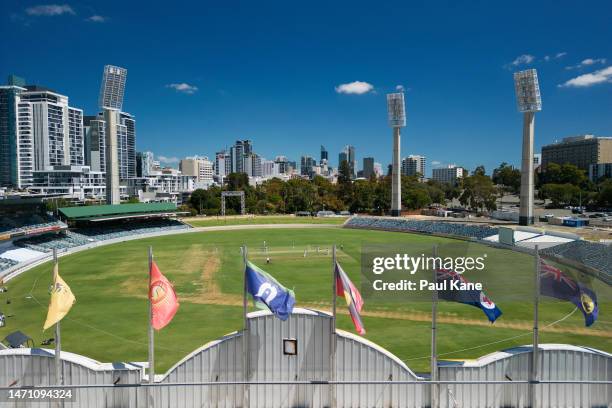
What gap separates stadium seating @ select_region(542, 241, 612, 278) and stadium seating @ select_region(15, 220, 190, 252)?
5614 cm

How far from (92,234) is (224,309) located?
46361mm

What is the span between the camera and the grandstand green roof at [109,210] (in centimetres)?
6222

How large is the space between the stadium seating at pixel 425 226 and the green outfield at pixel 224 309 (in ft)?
53.9

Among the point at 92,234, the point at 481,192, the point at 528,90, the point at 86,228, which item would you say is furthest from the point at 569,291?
the point at 481,192

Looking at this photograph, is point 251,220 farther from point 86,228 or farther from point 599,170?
point 599,170

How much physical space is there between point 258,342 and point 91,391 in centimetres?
455

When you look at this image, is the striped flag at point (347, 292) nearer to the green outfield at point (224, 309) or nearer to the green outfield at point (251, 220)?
the green outfield at point (224, 309)

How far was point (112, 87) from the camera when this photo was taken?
238ft

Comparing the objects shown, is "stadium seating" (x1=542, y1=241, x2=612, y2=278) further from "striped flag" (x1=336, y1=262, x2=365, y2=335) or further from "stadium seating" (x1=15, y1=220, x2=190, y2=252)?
"stadium seating" (x1=15, y1=220, x2=190, y2=252)

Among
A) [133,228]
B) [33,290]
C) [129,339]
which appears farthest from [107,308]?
[133,228]

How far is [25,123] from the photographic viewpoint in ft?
495

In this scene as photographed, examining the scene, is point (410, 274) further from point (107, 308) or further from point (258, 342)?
point (107, 308)

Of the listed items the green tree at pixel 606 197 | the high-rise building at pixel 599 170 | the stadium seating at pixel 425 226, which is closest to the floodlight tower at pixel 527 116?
the stadium seating at pixel 425 226

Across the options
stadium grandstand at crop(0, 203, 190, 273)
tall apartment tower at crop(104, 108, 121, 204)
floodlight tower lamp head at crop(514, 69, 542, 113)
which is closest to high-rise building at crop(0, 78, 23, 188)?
tall apartment tower at crop(104, 108, 121, 204)
